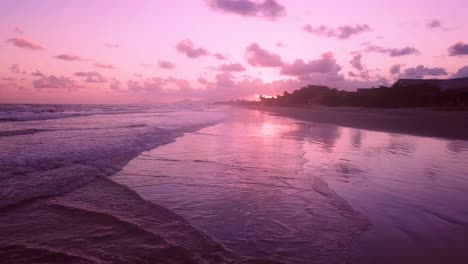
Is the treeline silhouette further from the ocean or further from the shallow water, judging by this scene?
the ocean

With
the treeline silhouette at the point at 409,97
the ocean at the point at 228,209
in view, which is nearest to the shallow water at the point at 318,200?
the ocean at the point at 228,209

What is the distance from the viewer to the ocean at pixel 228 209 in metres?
4.22

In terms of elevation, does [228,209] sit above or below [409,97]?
below

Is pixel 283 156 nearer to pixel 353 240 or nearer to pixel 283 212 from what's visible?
pixel 283 212

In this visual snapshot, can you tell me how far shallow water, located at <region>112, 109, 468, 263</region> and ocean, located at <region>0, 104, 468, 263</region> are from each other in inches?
0.9

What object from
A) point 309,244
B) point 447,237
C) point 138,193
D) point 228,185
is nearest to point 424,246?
point 447,237

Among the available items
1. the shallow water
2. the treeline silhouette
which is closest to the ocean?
the shallow water

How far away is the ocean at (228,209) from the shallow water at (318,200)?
23mm

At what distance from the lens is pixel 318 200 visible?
6.52m

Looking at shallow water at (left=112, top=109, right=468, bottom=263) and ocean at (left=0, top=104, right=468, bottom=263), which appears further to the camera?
shallow water at (left=112, top=109, right=468, bottom=263)

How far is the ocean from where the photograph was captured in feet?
13.8

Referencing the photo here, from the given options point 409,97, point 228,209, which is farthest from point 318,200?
point 409,97

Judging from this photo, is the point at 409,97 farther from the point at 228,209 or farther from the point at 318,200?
the point at 228,209

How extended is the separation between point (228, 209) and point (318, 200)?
1.85 meters
